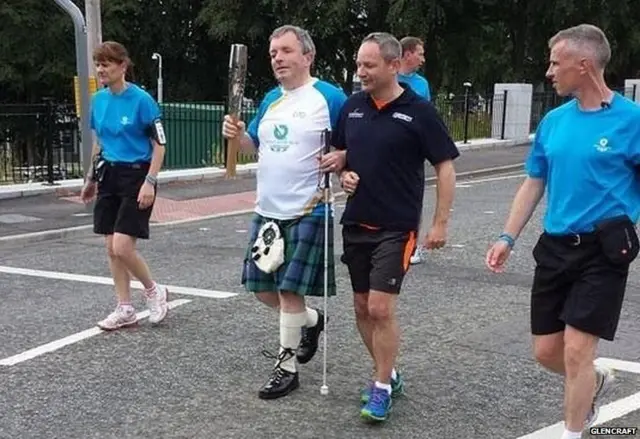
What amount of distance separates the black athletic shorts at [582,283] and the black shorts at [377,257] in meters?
0.75

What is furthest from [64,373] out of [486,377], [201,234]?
[201,234]

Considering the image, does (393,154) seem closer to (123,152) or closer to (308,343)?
(308,343)

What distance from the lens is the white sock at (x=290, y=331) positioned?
16.0 feet

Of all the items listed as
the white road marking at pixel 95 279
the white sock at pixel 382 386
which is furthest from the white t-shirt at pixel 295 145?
the white road marking at pixel 95 279

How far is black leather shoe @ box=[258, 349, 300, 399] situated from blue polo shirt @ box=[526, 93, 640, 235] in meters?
1.70

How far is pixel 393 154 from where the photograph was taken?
442cm

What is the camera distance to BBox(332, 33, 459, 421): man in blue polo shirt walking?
14.5 ft

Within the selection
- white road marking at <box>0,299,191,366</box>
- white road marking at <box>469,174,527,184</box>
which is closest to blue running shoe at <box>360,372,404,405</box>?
white road marking at <box>0,299,191,366</box>

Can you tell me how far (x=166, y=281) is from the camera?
26.2ft

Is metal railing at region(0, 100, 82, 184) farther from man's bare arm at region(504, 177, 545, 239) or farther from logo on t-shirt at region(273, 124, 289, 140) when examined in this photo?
man's bare arm at region(504, 177, 545, 239)

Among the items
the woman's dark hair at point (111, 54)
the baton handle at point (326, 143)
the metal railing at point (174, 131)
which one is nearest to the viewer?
the baton handle at point (326, 143)

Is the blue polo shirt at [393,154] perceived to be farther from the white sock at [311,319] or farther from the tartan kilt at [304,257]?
the white sock at [311,319]

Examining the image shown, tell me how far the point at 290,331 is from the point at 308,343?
451mm
